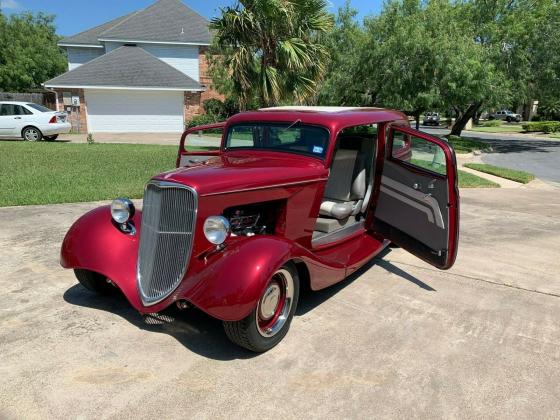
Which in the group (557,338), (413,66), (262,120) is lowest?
(557,338)

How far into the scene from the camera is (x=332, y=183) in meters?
4.97

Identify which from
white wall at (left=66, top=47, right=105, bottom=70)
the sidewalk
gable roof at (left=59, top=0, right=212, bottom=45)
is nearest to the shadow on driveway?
the sidewalk

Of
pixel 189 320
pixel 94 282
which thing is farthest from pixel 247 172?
pixel 94 282

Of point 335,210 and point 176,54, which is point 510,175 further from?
point 176,54

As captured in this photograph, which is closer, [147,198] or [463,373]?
[463,373]

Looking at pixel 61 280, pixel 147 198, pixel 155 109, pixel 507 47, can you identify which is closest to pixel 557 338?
pixel 147 198

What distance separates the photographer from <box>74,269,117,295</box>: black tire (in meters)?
Result: 3.93

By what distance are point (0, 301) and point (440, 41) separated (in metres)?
17.9

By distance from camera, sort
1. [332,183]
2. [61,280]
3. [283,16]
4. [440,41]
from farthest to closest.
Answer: [440,41] < [283,16] < [332,183] < [61,280]

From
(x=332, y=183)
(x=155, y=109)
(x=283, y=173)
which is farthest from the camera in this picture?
(x=155, y=109)

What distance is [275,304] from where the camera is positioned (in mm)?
3391

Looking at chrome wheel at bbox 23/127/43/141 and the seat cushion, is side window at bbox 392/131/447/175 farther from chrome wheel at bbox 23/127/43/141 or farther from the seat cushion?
chrome wheel at bbox 23/127/43/141

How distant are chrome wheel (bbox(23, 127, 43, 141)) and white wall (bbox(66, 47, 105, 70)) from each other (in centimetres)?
1500

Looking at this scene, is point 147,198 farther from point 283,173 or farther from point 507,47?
point 507,47
